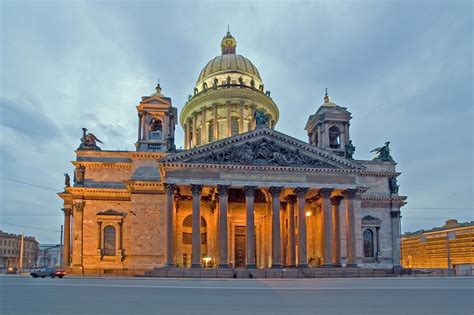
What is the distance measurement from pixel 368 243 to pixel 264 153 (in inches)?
722

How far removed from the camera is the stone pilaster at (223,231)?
37.6 meters

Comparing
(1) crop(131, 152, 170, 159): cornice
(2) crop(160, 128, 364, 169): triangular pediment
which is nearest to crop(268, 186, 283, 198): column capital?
(2) crop(160, 128, 364, 169): triangular pediment

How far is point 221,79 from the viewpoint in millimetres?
67000

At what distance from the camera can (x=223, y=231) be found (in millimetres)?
38219

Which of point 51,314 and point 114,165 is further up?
point 114,165

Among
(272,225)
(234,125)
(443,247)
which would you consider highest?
(234,125)

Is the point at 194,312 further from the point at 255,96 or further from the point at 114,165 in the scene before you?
the point at 255,96

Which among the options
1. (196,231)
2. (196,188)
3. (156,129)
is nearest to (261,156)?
(196,188)

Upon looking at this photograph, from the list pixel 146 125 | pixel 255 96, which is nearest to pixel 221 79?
pixel 255 96

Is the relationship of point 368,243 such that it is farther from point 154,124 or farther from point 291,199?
point 154,124

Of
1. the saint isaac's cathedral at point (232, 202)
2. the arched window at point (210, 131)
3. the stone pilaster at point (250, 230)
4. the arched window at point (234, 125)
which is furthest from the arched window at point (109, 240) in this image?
the arched window at point (234, 125)

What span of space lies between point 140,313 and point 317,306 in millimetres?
4851

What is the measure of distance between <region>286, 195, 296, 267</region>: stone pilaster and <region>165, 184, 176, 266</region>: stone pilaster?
11.2 metres

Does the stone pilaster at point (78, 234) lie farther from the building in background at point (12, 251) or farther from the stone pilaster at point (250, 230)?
the building in background at point (12, 251)
